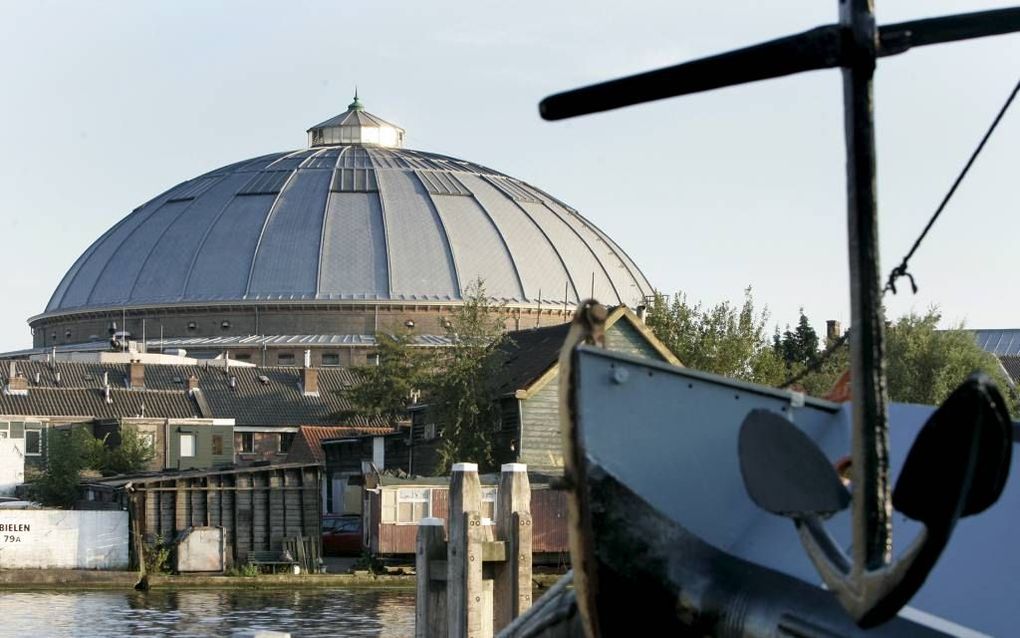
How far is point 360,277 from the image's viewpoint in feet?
311

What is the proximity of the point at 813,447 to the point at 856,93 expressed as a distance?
1.30 m

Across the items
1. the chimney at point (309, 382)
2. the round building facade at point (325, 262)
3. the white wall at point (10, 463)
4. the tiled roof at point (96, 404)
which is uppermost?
the round building facade at point (325, 262)

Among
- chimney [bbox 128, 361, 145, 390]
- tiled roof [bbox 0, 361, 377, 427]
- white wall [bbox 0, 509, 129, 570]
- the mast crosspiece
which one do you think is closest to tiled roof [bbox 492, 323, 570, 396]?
white wall [bbox 0, 509, 129, 570]

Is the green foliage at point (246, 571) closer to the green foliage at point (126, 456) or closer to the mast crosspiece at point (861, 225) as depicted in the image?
the green foliage at point (126, 456)

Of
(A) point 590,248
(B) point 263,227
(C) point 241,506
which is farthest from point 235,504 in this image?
(A) point 590,248

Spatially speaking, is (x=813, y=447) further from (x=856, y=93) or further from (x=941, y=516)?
(x=856, y=93)

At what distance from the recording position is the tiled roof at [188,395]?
6431 centimetres

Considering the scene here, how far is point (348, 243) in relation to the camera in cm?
9656

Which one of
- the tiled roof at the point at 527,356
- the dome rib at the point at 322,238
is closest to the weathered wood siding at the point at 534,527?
the tiled roof at the point at 527,356

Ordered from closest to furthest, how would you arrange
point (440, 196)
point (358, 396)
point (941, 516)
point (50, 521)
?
point (941, 516) → point (50, 521) → point (358, 396) → point (440, 196)

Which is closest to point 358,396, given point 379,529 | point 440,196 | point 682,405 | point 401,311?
point 379,529

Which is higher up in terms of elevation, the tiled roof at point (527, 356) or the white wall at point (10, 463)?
the tiled roof at point (527, 356)

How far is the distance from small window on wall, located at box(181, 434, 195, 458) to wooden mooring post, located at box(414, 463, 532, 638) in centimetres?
4308

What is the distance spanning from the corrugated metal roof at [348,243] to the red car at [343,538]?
45244 millimetres
